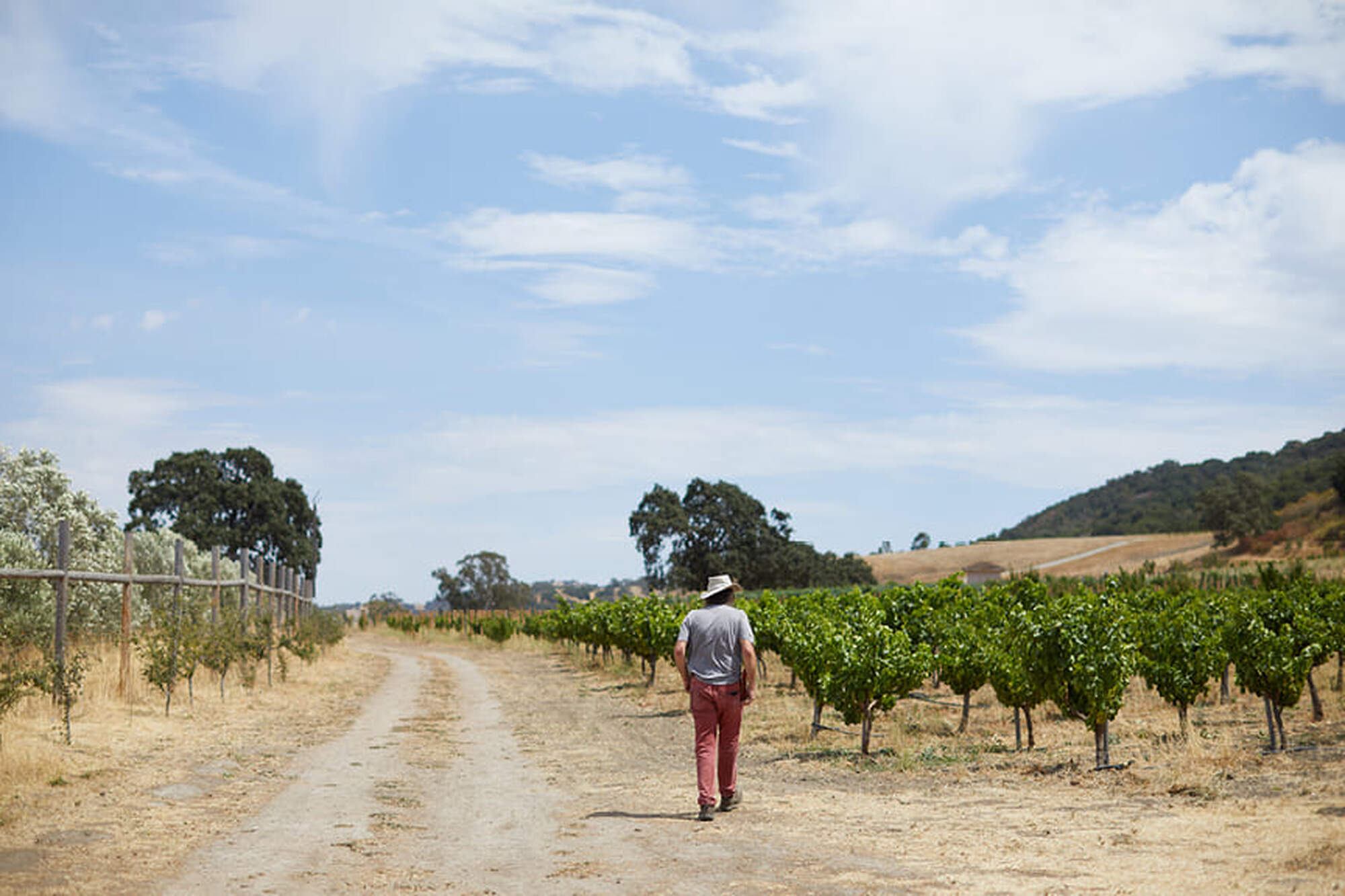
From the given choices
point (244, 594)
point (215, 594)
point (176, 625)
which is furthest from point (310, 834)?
point (244, 594)

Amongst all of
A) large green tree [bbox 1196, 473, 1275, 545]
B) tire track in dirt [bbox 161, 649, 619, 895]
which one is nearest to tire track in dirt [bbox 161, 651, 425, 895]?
tire track in dirt [bbox 161, 649, 619, 895]

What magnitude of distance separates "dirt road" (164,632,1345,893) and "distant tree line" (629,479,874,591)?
6967cm

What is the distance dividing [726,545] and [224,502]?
121 feet

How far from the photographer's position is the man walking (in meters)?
9.72

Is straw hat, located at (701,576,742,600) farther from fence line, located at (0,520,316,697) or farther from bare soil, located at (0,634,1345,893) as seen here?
fence line, located at (0,520,316,697)

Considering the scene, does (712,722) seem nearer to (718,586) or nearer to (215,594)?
(718,586)

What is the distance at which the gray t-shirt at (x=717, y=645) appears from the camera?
9844mm

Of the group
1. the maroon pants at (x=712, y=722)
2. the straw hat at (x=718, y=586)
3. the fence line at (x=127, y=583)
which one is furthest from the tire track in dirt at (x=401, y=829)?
the fence line at (x=127, y=583)

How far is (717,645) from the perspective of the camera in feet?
32.4

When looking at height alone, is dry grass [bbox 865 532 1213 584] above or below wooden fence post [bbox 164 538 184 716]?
above

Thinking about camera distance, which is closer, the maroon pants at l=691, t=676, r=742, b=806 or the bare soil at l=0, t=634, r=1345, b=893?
the bare soil at l=0, t=634, r=1345, b=893

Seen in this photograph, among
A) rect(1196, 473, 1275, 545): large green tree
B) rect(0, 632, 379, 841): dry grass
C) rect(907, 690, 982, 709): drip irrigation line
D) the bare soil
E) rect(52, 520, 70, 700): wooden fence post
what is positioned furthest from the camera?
rect(1196, 473, 1275, 545): large green tree

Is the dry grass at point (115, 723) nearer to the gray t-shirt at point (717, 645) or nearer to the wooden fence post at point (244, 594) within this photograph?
the wooden fence post at point (244, 594)

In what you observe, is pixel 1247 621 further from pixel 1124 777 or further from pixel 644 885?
pixel 644 885
